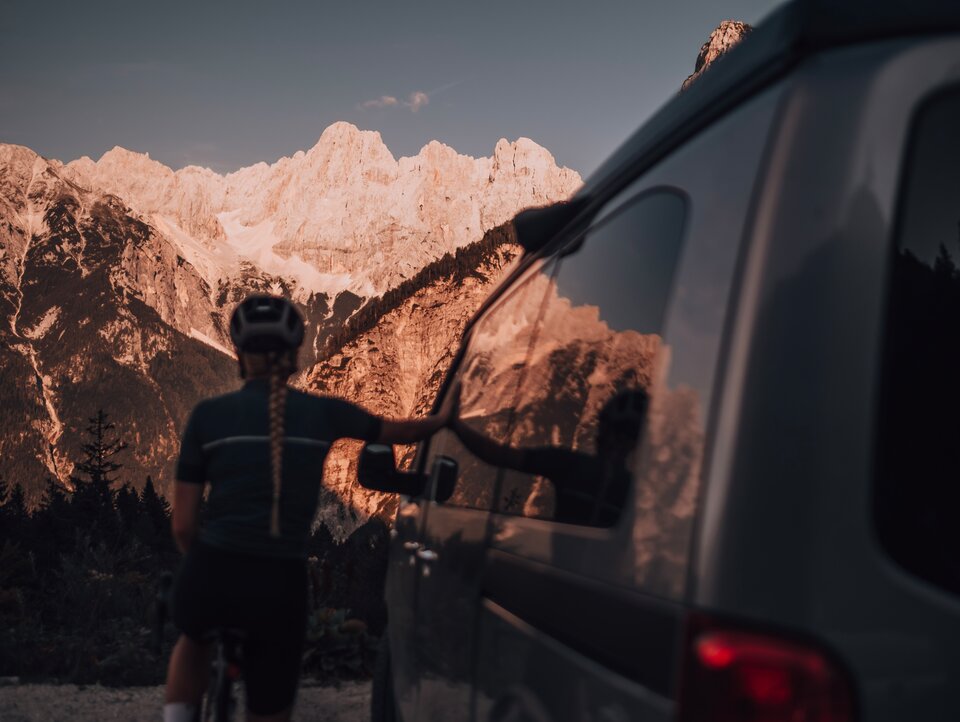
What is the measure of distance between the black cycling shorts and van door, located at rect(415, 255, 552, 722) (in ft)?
1.34

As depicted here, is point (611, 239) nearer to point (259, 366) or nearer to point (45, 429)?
point (259, 366)

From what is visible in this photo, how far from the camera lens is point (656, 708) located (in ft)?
4.30

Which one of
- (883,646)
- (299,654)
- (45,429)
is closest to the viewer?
(883,646)

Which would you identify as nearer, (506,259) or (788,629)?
(788,629)

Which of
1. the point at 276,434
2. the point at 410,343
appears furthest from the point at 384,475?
the point at 410,343

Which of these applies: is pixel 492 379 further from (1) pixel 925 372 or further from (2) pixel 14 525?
(2) pixel 14 525

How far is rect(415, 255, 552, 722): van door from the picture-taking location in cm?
236

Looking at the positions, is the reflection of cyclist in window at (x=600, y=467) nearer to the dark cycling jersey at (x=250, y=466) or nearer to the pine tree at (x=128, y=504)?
the dark cycling jersey at (x=250, y=466)

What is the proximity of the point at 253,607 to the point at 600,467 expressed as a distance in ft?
4.80

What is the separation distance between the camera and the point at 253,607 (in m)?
2.80

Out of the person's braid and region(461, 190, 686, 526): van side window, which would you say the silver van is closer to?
region(461, 190, 686, 526): van side window

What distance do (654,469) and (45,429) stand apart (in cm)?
17892

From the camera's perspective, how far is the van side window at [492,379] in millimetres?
2473

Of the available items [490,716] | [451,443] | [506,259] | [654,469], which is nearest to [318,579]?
[451,443]
